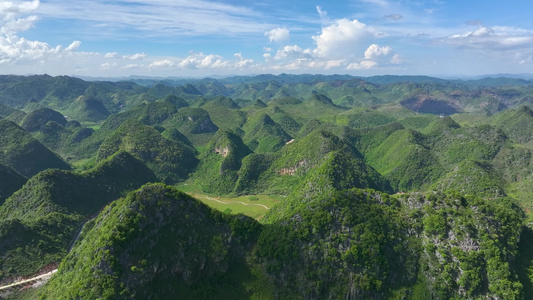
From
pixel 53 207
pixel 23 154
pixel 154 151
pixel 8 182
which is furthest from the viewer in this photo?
pixel 154 151

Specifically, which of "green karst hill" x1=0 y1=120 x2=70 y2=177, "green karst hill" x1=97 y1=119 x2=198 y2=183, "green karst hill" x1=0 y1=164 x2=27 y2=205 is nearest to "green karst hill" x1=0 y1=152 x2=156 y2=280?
"green karst hill" x1=0 y1=164 x2=27 y2=205

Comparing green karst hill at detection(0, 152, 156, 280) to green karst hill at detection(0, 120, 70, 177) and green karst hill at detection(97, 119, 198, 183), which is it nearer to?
green karst hill at detection(97, 119, 198, 183)

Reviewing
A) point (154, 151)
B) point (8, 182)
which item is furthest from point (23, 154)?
point (154, 151)

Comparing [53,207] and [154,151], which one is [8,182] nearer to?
[53,207]

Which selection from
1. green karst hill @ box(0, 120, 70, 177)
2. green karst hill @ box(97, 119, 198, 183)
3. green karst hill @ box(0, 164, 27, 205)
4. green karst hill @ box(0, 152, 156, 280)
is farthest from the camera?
green karst hill @ box(97, 119, 198, 183)

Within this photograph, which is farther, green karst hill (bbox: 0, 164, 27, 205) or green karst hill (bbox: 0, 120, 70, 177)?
green karst hill (bbox: 0, 120, 70, 177)

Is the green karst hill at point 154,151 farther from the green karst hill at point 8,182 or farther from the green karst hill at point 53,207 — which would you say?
the green karst hill at point 8,182

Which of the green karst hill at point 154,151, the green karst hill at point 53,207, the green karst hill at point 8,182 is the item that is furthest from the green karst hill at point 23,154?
the green karst hill at point 53,207

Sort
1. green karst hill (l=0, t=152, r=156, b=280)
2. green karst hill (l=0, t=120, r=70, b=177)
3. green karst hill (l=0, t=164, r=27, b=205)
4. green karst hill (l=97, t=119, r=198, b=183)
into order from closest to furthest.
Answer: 1. green karst hill (l=0, t=152, r=156, b=280)
2. green karst hill (l=0, t=164, r=27, b=205)
3. green karst hill (l=0, t=120, r=70, b=177)
4. green karst hill (l=97, t=119, r=198, b=183)

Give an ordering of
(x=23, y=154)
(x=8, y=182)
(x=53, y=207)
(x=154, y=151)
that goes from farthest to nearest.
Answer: (x=154, y=151) → (x=23, y=154) → (x=8, y=182) → (x=53, y=207)

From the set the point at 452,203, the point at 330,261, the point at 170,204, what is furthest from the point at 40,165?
the point at 452,203

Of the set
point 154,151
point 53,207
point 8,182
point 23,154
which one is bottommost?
point 53,207
